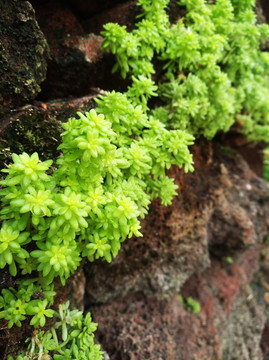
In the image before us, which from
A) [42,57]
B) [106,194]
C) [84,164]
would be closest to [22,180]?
[84,164]

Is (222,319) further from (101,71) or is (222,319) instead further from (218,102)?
(101,71)

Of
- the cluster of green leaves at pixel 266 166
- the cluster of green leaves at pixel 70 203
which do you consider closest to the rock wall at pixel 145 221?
the cluster of green leaves at pixel 70 203

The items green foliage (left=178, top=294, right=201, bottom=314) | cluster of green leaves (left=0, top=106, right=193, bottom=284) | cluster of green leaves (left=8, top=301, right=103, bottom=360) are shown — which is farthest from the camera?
green foliage (left=178, top=294, right=201, bottom=314)

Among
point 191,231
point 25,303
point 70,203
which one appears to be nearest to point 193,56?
point 191,231

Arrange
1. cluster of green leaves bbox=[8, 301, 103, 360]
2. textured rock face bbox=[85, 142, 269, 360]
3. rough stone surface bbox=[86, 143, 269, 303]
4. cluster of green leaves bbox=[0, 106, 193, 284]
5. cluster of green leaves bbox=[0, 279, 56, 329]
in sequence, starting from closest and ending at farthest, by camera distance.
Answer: cluster of green leaves bbox=[0, 106, 193, 284] → cluster of green leaves bbox=[0, 279, 56, 329] → cluster of green leaves bbox=[8, 301, 103, 360] → textured rock face bbox=[85, 142, 269, 360] → rough stone surface bbox=[86, 143, 269, 303]

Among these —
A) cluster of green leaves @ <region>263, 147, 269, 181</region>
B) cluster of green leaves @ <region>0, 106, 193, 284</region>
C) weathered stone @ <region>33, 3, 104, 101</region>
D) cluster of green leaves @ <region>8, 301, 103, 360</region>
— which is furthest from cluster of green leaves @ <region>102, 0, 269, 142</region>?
cluster of green leaves @ <region>8, 301, 103, 360</region>

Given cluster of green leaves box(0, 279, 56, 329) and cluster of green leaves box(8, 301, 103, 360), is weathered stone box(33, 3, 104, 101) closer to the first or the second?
cluster of green leaves box(0, 279, 56, 329)
